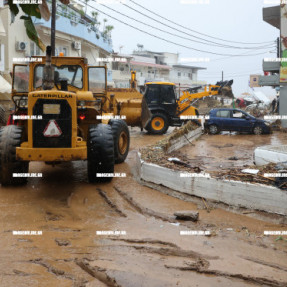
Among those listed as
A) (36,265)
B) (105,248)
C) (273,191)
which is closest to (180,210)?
(273,191)

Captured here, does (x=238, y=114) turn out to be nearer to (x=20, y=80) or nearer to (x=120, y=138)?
(x=120, y=138)

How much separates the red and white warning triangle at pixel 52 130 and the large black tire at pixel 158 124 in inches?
519

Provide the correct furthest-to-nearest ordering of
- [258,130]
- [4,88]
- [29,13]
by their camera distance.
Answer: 1. [258,130]
2. [4,88]
3. [29,13]

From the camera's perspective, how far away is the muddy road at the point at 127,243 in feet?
13.7

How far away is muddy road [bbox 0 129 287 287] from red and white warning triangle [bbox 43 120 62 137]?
1.21 m

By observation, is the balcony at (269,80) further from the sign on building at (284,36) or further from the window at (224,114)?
the window at (224,114)

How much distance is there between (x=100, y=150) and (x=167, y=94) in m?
13.4

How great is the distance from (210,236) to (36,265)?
94.6 inches

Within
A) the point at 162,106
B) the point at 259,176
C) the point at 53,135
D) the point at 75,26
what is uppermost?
the point at 75,26

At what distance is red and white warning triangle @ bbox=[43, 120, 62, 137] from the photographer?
24.1 ft

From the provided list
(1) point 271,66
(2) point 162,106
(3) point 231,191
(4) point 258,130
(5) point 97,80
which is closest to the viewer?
(3) point 231,191

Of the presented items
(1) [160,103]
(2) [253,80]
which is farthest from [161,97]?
(2) [253,80]

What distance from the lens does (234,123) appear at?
20.7 meters

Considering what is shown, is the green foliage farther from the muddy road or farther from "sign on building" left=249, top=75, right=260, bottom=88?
"sign on building" left=249, top=75, right=260, bottom=88
